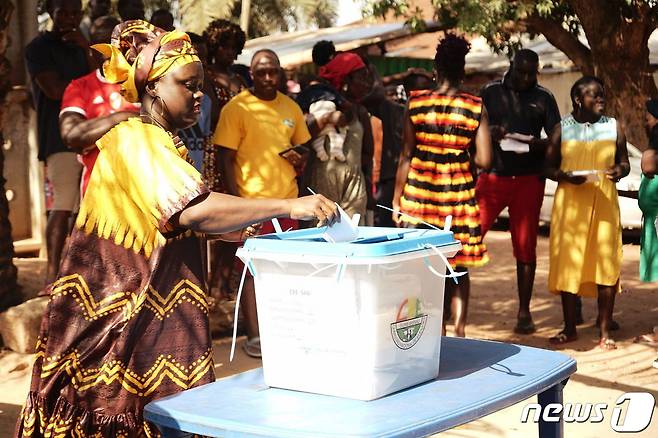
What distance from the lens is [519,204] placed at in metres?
7.26

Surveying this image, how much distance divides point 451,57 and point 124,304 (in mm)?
3557

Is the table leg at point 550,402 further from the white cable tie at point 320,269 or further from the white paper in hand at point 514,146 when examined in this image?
the white paper in hand at point 514,146

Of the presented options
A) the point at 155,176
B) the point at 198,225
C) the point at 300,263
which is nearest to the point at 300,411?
the point at 300,263

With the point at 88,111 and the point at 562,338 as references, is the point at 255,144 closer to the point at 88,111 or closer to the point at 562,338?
the point at 88,111

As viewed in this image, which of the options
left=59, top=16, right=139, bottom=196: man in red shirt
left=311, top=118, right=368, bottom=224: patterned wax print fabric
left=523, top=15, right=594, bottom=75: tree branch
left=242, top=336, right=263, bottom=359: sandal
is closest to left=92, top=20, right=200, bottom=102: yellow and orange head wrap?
left=59, top=16, right=139, bottom=196: man in red shirt

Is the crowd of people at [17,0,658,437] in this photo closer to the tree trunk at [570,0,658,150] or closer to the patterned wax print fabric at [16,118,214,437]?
the patterned wax print fabric at [16,118,214,437]

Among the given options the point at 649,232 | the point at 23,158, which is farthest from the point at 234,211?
the point at 23,158

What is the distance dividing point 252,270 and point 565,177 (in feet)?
14.4

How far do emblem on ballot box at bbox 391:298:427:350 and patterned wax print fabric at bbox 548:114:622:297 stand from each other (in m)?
4.34

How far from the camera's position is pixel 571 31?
11.0 metres

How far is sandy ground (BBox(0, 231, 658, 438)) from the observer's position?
5.29 m

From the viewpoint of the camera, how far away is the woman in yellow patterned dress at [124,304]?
3098 millimetres

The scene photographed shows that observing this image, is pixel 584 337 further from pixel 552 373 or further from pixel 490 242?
pixel 490 242

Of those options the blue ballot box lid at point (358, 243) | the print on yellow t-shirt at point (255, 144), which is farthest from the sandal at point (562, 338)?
the blue ballot box lid at point (358, 243)
